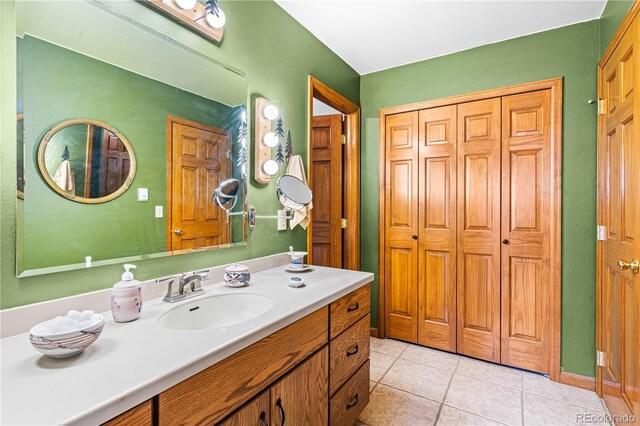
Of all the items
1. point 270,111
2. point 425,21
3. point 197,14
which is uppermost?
point 425,21

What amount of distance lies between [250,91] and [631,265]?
210 centimetres

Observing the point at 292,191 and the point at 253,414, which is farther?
the point at 292,191

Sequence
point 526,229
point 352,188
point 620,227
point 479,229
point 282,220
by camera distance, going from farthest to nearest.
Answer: point 352,188 → point 479,229 → point 526,229 → point 282,220 → point 620,227

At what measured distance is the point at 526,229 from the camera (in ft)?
7.45

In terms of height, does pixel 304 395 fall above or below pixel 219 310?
below

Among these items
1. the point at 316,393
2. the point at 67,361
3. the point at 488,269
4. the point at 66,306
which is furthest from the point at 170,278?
the point at 488,269

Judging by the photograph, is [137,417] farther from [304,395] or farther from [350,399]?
[350,399]

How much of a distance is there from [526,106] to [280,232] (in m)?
2.05

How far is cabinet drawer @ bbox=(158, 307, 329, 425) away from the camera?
74cm

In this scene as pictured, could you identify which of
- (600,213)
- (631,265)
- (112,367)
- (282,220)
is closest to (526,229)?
(600,213)

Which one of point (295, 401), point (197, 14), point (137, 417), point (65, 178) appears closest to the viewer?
point (137, 417)

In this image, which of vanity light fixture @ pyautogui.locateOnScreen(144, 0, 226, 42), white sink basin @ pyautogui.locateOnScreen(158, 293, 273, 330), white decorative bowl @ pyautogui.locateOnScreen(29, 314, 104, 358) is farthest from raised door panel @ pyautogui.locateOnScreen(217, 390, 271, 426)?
vanity light fixture @ pyautogui.locateOnScreen(144, 0, 226, 42)

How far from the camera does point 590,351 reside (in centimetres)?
208

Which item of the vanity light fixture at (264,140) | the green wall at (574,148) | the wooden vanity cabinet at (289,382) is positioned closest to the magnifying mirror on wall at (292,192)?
the vanity light fixture at (264,140)
